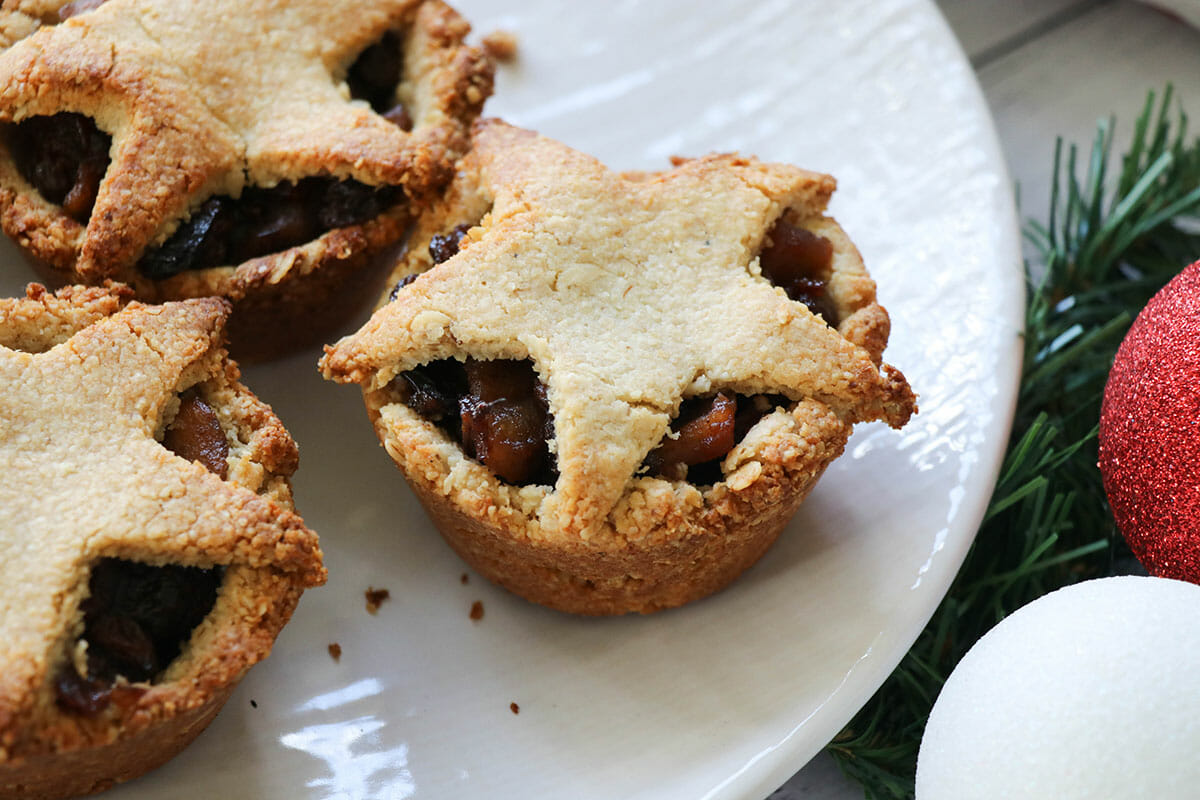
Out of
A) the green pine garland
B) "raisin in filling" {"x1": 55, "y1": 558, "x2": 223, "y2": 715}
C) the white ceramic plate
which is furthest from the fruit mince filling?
the green pine garland

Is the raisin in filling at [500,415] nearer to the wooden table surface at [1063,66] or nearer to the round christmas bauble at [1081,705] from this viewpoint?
the round christmas bauble at [1081,705]

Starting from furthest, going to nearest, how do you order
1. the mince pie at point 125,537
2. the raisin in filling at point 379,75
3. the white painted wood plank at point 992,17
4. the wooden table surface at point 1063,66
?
the white painted wood plank at point 992,17 → the wooden table surface at point 1063,66 → the raisin in filling at point 379,75 → the mince pie at point 125,537

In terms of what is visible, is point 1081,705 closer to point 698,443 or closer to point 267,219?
point 698,443

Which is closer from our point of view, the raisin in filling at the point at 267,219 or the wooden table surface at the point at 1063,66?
the raisin in filling at the point at 267,219

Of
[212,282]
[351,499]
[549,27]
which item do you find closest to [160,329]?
[212,282]

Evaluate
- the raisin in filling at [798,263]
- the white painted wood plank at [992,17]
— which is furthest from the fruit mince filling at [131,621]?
the white painted wood plank at [992,17]

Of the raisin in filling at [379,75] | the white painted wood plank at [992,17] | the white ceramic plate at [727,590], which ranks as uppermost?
the raisin in filling at [379,75]

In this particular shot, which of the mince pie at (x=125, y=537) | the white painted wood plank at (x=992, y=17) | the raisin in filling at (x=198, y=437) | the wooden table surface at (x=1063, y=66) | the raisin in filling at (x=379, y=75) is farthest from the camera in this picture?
the white painted wood plank at (x=992, y=17)

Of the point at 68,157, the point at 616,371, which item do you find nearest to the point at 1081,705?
the point at 616,371

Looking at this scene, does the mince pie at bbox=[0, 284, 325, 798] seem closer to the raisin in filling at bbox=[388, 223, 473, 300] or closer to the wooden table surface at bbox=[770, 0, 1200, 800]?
the raisin in filling at bbox=[388, 223, 473, 300]
